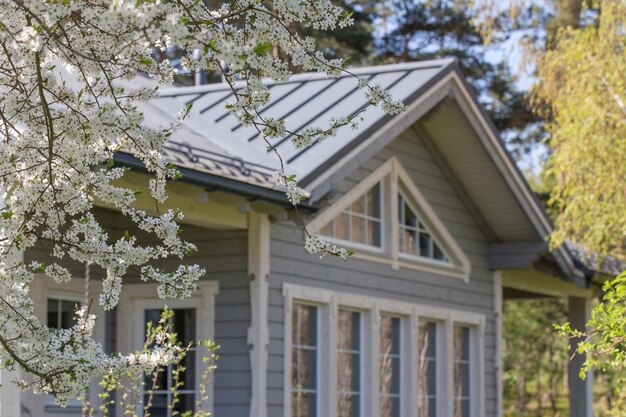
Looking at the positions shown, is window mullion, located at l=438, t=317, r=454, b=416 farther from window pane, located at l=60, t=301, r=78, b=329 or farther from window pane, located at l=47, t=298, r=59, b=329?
window pane, located at l=47, t=298, r=59, b=329

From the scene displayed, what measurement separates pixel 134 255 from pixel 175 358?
0.58 m

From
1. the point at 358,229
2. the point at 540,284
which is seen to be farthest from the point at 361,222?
the point at 540,284

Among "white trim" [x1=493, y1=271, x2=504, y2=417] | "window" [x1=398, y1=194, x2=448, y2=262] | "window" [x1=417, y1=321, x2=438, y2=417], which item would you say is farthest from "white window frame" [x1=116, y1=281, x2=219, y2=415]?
"white trim" [x1=493, y1=271, x2=504, y2=417]

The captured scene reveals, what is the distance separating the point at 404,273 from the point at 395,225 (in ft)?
1.69

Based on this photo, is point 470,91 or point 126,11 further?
point 470,91

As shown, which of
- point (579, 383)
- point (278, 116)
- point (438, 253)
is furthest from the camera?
point (579, 383)

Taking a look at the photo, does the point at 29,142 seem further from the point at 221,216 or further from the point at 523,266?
the point at 523,266

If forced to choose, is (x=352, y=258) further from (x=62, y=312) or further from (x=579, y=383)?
(x=579, y=383)

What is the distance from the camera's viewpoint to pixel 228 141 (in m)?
11.5

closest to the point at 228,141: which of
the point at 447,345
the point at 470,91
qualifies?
the point at 470,91

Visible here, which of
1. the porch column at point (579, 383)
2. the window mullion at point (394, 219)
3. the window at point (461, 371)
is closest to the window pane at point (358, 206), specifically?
the window mullion at point (394, 219)

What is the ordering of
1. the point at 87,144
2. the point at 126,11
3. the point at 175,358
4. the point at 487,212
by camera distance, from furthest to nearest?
the point at 487,212 → the point at 175,358 → the point at 87,144 → the point at 126,11

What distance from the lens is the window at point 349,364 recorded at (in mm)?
12055

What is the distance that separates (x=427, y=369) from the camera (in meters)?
13.6
